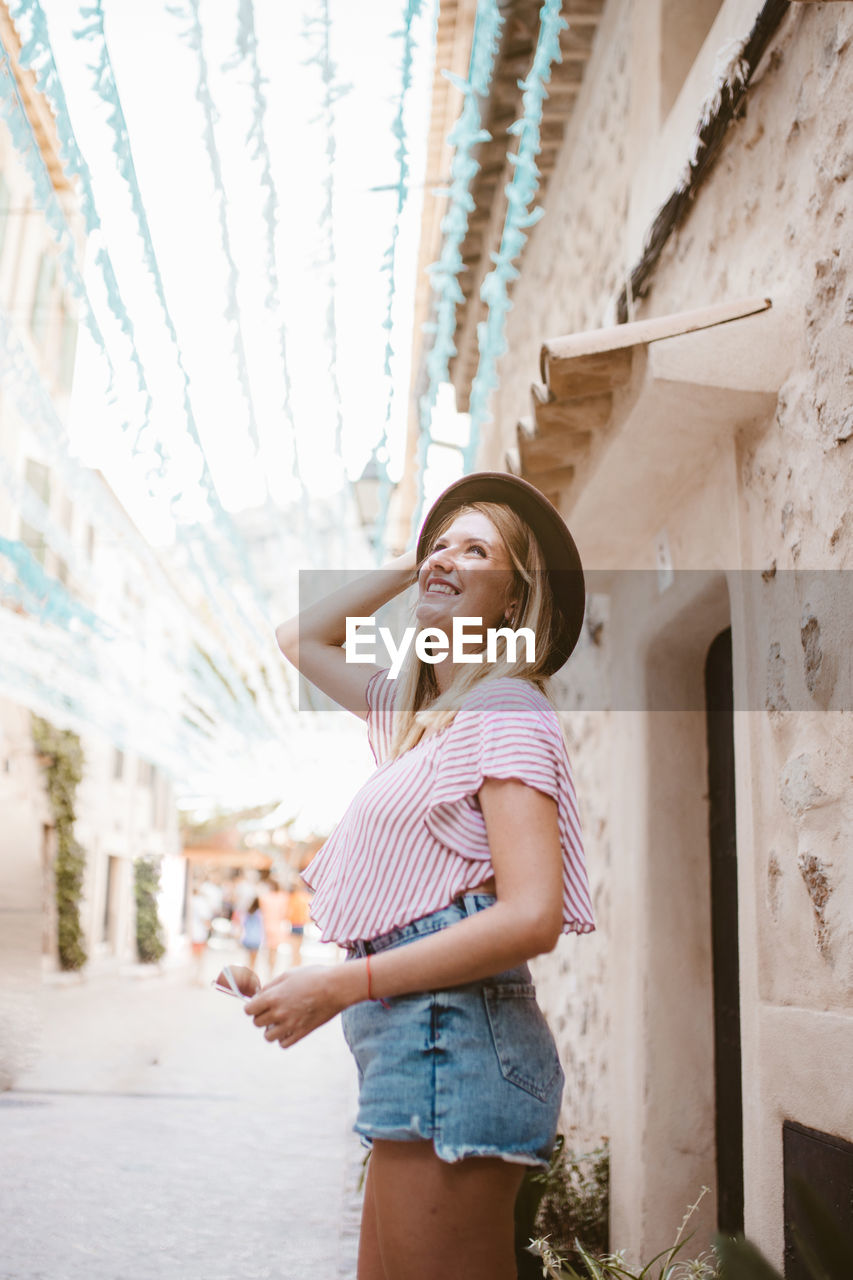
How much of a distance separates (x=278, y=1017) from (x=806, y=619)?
4.77ft

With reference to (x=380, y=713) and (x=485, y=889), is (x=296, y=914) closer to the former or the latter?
(x=380, y=713)

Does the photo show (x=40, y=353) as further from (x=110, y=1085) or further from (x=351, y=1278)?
(x=351, y=1278)

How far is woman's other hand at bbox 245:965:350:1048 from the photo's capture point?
45.7 inches

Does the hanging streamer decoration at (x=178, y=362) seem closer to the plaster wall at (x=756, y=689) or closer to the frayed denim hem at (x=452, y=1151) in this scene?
the plaster wall at (x=756, y=689)

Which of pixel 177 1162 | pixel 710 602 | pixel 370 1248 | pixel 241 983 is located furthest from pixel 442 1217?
pixel 177 1162

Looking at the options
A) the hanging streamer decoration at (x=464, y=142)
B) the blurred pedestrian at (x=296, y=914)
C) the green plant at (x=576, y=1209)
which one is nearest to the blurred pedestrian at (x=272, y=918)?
the blurred pedestrian at (x=296, y=914)

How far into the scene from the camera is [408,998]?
1227mm

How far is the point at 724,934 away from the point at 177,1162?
271 cm

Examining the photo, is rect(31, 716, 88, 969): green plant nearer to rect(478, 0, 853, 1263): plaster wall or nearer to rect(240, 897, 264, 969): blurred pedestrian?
rect(240, 897, 264, 969): blurred pedestrian

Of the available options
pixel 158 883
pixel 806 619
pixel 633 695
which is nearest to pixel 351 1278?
pixel 633 695

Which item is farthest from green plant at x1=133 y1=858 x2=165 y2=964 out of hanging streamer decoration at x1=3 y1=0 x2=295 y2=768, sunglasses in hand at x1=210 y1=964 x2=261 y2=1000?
sunglasses in hand at x1=210 y1=964 x2=261 y2=1000

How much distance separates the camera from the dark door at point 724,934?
3.18 metres

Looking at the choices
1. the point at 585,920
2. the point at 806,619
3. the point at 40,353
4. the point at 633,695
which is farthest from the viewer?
the point at 40,353

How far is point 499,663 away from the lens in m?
1.44
